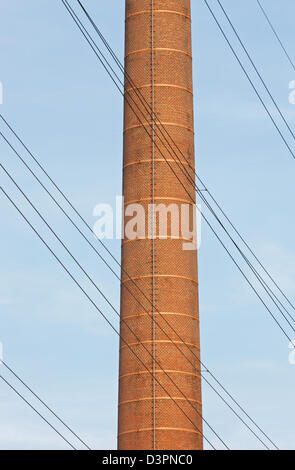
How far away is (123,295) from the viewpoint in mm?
42500

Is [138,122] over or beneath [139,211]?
over

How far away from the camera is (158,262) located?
139 feet

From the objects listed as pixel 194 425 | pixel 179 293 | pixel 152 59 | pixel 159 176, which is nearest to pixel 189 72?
pixel 152 59

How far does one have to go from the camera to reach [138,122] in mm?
43562

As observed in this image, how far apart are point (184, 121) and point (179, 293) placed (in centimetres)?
594

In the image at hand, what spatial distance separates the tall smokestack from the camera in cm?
4128

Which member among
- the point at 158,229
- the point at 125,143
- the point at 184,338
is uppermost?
the point at 125,143

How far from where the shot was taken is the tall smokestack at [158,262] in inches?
1625
